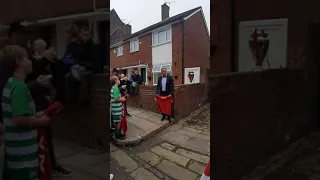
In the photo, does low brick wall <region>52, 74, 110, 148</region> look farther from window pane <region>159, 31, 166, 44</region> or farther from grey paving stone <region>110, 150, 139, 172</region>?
window pane <region>159, 31, 166, 44</region>

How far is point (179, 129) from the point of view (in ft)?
2.98

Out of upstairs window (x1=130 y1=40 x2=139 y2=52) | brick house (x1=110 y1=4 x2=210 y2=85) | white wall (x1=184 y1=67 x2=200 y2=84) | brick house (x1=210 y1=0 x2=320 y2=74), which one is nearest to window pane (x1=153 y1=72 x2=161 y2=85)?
brick house (x1=110 y1=4 x2=210 y2=85)

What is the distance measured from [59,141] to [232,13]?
770 mm

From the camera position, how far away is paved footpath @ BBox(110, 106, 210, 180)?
81 centimetres

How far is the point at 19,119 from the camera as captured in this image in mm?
752

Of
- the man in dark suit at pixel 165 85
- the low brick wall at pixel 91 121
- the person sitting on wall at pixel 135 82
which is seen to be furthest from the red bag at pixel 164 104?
the low brick wall at pixel 91 121

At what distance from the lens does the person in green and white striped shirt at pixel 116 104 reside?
94 centimetres

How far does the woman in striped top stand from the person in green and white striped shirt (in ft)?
0.88

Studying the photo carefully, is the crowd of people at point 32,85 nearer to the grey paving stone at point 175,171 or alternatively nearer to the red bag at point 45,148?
the red bag at point 45,148

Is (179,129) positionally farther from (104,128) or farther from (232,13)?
(232,13)

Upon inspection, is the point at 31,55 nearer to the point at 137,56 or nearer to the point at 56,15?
the point at 56,15

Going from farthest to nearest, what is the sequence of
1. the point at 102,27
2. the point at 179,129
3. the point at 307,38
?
1. the point at 179,129
2. the point at 102,27
3. the point at 307,38

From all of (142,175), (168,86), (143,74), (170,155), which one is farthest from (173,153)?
(143,74)

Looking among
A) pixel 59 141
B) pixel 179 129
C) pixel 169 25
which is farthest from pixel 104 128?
pixel 169 25
